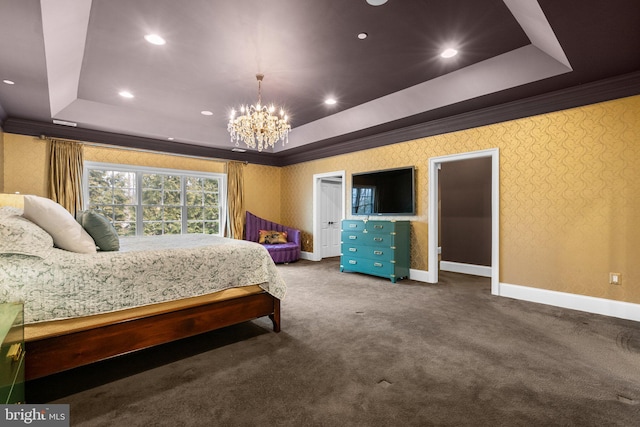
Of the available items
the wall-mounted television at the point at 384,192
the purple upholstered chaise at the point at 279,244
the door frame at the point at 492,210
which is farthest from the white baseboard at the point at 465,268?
the purple upholstered chaise at the point at 279,244

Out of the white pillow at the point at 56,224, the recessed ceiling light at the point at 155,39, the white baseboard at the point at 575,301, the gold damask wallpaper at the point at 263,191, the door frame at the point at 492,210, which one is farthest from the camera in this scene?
the gold damask wallpaper at the point at 263,191

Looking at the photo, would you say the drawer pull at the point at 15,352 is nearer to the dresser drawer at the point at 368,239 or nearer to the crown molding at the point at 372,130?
the dresser drawer at the point at 368,239

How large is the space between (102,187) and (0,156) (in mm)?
1321

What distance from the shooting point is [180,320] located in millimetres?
2293

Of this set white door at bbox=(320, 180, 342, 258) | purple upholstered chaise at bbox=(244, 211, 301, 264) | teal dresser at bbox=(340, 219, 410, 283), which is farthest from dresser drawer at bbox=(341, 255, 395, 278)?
white door at bbox=(320, 180, 342, 258)

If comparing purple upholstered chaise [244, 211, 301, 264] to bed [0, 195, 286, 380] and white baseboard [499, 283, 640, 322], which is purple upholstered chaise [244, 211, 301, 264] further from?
white baseboard [499, 283, 640, 322]

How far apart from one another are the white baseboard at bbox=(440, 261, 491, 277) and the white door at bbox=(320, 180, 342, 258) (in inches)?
101

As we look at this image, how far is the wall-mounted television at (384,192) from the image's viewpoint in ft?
16.7

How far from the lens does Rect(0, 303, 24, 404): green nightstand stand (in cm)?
111

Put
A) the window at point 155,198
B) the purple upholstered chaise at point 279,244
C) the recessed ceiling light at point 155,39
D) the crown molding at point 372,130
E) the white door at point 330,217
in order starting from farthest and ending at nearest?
the white door at point 330,217 → the purple upholstered chaise at point 279,244 → the window at point 155,198 → the crown molding at point 372,130 → the recessed ceiling light at point 155,39

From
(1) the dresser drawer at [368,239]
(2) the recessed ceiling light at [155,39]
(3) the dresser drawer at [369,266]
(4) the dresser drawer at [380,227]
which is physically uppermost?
(2) the recessed ceiling light at [155,39]

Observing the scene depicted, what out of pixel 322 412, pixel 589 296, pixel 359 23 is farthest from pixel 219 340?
pixel 589 296

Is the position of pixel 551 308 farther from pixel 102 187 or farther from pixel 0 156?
pixel 0 156

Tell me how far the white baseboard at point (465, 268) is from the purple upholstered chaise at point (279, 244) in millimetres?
3050
